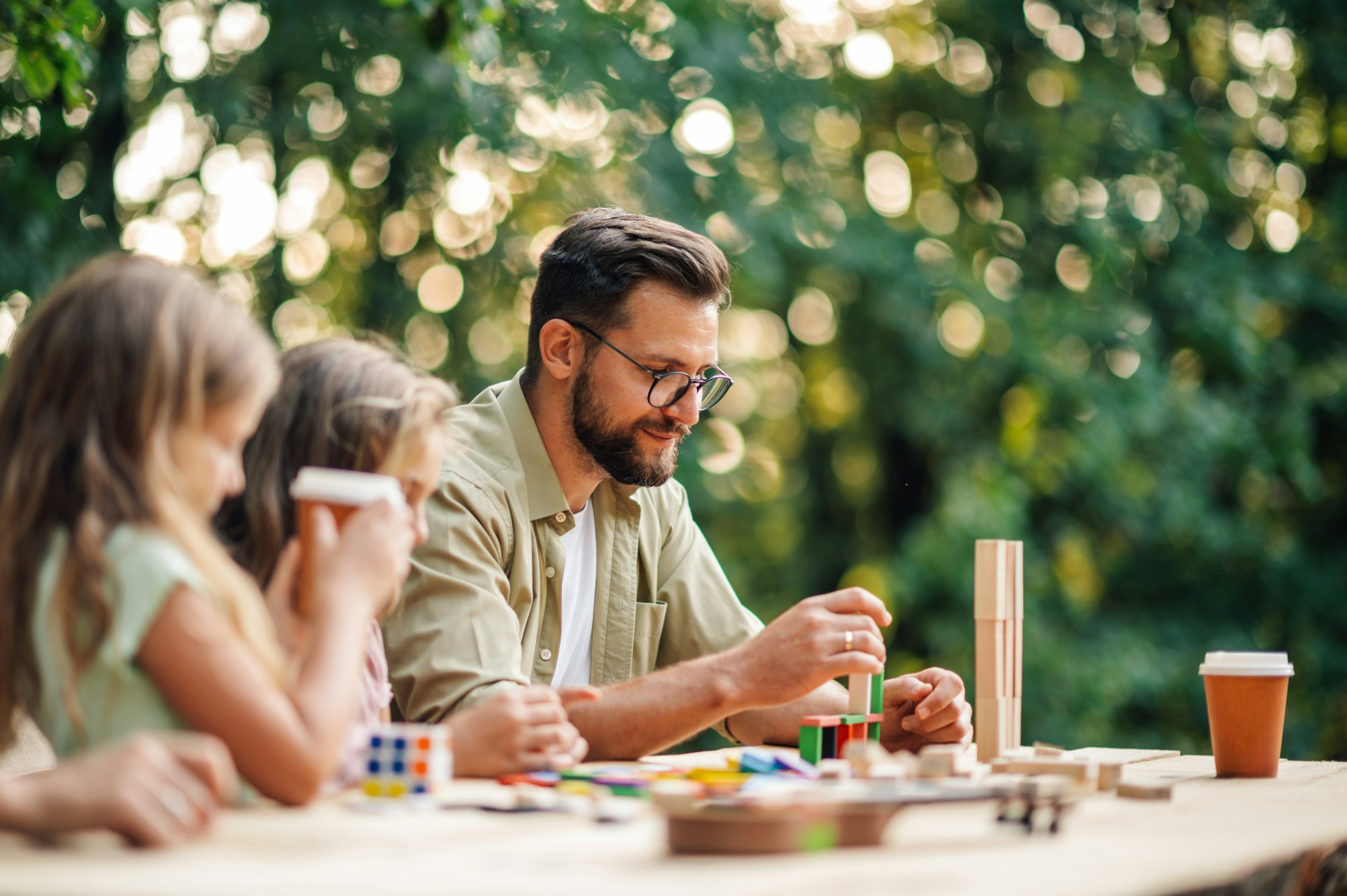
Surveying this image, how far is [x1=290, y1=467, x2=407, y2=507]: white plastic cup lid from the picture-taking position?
1.76 meters

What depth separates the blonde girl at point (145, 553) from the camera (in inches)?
59.8

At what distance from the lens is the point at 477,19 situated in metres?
3.88

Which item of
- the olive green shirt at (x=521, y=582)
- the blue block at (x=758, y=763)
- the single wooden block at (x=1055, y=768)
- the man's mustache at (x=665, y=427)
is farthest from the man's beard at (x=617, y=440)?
the single wooden block at (x=1055, y=768)

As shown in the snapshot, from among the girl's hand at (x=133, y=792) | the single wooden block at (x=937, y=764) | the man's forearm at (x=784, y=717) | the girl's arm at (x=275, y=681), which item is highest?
the girl's arm at (x=275, y=681)

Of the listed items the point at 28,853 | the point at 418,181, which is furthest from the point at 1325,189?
the point at 28,853

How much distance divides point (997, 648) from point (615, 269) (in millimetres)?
1344

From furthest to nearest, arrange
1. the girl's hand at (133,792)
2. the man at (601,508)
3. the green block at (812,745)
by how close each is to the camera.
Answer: the man at (601,508), the green block at (812,745), the girl's hand at (133,792)

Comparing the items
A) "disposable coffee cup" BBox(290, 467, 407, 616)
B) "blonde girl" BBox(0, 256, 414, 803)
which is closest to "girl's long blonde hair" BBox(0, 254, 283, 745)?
"blonde girl" BBox(0, 256, 414, 803)

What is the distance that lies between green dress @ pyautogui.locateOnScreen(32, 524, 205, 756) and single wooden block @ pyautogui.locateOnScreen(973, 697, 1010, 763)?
57.1 inches

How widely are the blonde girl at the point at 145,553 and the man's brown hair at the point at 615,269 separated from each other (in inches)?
62.7

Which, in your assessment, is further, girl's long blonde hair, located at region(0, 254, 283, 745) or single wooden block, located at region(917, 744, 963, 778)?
single wooden block, located at region(917, 744, 963, 778)

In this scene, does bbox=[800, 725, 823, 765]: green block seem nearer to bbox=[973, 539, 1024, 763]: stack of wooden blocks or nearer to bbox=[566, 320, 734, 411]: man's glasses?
bbox=[973, 539, 1024, 763]: stack of wooden blocks

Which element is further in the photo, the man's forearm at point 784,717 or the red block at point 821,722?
the man's forearm at point 784,717

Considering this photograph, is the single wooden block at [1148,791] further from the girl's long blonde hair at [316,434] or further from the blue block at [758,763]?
the girl's long blonde hair at [316,434]
